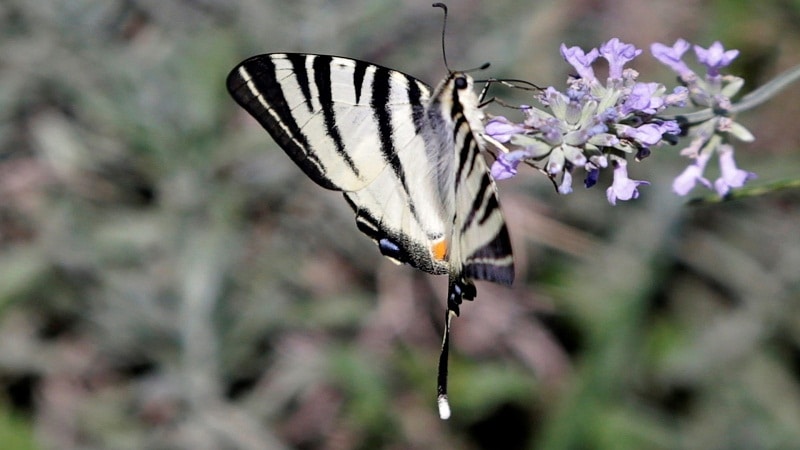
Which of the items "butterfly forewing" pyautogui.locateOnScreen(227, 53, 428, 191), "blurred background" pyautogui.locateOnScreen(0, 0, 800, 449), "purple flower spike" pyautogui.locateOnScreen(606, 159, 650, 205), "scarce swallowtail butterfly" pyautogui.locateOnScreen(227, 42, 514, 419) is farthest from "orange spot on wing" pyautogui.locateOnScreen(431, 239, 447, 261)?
"blurred background" pyautogui.locateOnScreen(0, 0, 800, 449)

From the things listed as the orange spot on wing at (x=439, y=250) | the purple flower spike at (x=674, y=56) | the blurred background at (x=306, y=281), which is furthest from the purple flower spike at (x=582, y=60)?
the blurred background at (x=306, y=281)

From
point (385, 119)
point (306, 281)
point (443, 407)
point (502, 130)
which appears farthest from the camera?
point (306, 281)

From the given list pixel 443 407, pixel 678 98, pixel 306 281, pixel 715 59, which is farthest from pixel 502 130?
pixel 306 281

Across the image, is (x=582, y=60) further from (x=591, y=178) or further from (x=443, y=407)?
(x=443, y=407)

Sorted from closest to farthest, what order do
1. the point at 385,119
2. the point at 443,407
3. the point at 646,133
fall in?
the point at 646,133
the point at 443,407
the point at 385,119

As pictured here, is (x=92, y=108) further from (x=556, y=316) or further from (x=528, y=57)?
(x=556, y=316)

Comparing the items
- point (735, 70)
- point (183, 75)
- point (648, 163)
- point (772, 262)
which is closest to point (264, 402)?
point (183, 75)

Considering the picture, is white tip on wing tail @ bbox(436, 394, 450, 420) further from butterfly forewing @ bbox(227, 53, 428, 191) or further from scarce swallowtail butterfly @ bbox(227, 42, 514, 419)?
butterfly forewing @ bbox(227, 53, 428, 191)
